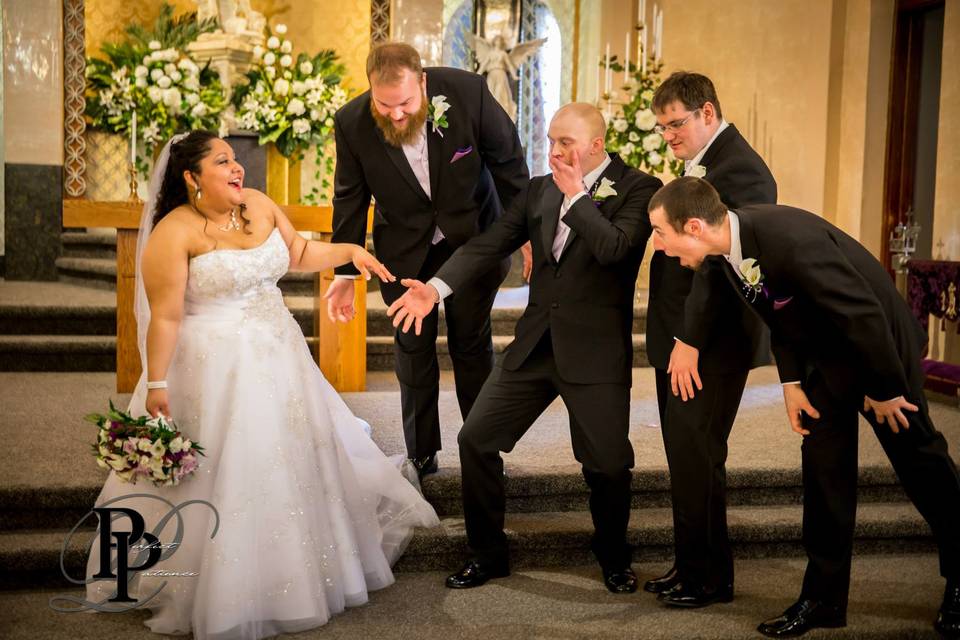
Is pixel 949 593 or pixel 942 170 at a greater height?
pixel 942 170

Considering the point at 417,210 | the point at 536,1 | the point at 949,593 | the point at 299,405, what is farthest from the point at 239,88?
the point at 949,593

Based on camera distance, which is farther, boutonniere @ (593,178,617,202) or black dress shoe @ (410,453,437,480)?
black dress shoe @ (410,453,437,480)

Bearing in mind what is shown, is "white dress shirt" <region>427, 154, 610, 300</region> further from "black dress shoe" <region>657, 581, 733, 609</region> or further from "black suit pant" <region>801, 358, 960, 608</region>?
"black dress shoe" <region>657, 581, 733, 609</region>

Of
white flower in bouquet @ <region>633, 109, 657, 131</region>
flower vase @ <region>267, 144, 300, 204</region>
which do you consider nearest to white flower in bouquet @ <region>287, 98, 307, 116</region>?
flower vase @ <region>267, 144, 300, 204</region>

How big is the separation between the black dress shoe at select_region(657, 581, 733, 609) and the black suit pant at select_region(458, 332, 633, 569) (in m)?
0.28

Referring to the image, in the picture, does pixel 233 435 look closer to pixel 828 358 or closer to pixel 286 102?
pixel 828 358

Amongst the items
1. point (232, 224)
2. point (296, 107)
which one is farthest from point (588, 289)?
point (296, 107)

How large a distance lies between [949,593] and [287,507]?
221 centimetres

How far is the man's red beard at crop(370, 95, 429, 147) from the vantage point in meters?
3.98

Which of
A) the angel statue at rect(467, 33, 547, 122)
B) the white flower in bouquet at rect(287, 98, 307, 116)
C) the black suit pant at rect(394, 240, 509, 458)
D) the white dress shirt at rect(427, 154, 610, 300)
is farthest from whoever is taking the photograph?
the angel statue at rect(467, 33, 547, 122)

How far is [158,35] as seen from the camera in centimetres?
936

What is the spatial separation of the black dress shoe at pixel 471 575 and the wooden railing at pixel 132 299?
2449mm

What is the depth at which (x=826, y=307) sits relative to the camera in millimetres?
3094

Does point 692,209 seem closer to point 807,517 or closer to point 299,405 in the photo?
point 807,517
